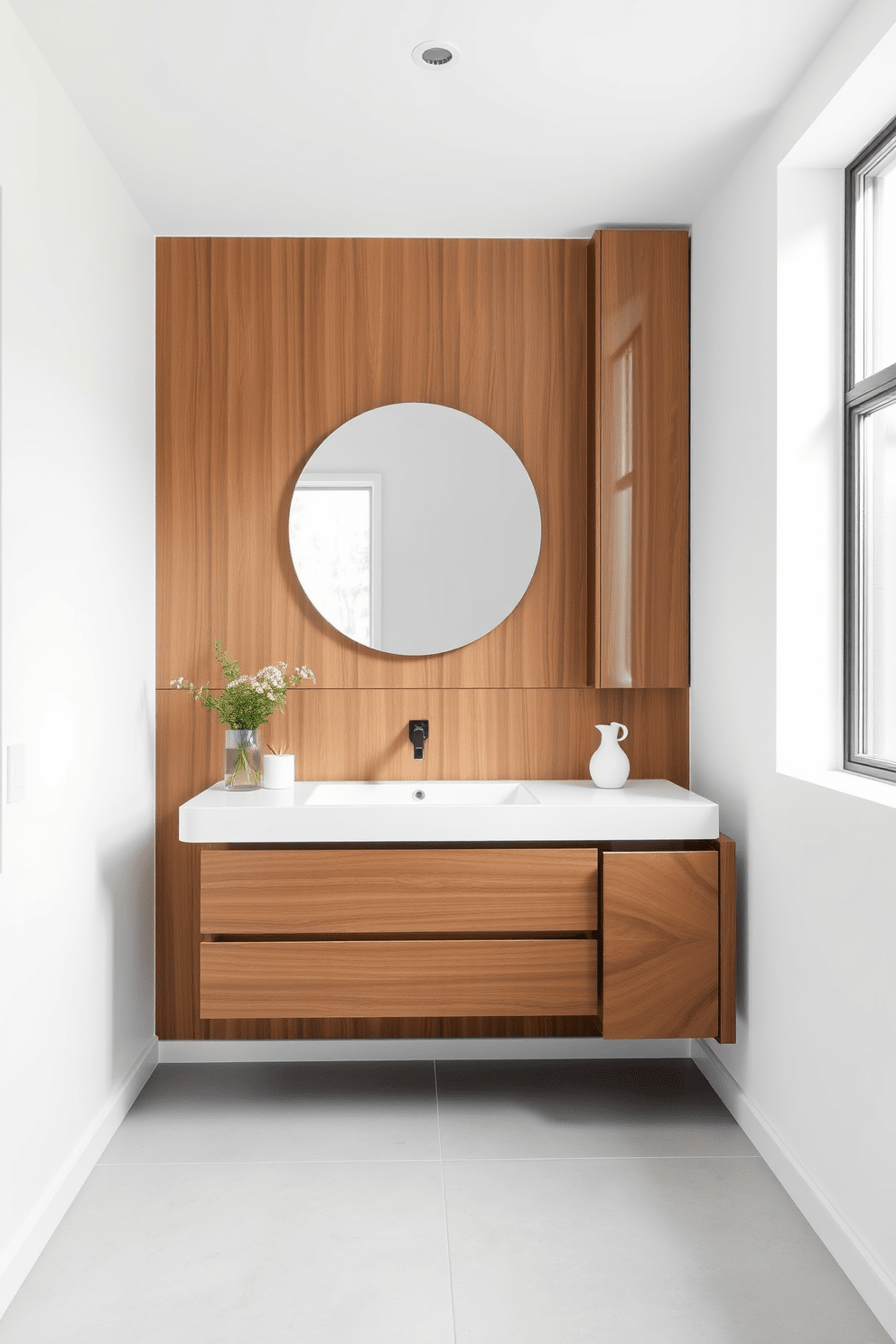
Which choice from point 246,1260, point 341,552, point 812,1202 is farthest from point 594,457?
point 246,1260

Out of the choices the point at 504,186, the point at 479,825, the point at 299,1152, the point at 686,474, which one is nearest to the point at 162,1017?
the point at 299,1152

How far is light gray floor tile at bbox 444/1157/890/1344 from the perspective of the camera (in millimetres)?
1800

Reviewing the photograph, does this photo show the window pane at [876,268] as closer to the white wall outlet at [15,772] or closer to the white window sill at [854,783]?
the white window sill at [854,783]

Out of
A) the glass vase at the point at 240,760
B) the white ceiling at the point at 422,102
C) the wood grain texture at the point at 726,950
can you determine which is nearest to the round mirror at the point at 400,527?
the glass vase at the point at 240,760

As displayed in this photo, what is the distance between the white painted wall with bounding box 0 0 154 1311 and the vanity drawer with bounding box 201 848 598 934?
35 centimetres

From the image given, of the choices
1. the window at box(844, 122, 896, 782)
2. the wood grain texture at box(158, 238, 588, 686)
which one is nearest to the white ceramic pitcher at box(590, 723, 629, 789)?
the wood grain texture at box(158, 238, 588, 686)

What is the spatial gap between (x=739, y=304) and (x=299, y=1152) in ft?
7.96

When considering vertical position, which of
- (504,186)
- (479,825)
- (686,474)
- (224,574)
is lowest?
(479,825)

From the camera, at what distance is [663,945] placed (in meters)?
2.54

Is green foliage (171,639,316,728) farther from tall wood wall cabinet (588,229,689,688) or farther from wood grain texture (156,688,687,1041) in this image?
tall wood wall cabinet (588,229,689,688)

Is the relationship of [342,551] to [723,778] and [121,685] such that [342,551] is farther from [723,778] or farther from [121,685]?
[723,778]

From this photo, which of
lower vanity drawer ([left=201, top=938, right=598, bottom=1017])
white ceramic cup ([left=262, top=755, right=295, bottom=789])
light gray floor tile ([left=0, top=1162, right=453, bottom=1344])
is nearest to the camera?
light gray floor tile ([left=0, top=1162, right=453, bottom=1344])

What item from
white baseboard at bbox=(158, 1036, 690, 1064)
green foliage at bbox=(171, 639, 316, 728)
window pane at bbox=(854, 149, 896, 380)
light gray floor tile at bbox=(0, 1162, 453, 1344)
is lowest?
light gray floor tile at bbox=(0, 1162, 453, 1344)

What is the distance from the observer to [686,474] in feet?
9.66
